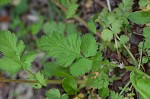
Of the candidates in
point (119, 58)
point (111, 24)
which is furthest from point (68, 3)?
point (119, 58)

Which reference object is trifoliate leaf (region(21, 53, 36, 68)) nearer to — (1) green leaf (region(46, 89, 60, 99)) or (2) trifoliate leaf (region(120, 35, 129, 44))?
(1) green leaf (region(46, 89, 60, 99))

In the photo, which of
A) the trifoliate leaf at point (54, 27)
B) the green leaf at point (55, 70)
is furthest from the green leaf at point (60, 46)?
the trifoliate leaf at point (54, 27)

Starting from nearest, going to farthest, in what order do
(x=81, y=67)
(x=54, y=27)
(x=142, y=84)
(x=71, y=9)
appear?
(x=142, y=84) → (x=81, y=67) → (x=71, y=9) → (x=54, y=27)

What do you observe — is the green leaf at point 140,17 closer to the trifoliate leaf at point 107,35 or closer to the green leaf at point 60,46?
the trifoliate leaf at point 107,35

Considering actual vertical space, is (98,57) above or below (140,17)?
below

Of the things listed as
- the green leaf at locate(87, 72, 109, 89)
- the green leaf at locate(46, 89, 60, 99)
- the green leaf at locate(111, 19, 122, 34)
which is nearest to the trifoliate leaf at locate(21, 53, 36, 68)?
the green leaf at locate(46, 89, 60, 99)

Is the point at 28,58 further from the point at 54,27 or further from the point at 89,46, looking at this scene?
the point at 54,27

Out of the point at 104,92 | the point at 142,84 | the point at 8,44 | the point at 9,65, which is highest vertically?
the point at 8,44

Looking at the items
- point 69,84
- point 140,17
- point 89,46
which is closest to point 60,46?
point 89,46
